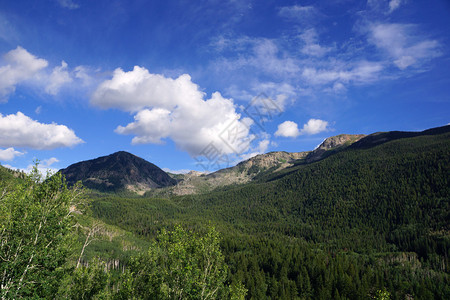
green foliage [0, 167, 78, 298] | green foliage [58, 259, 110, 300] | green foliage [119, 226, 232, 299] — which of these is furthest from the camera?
green foliage [58, 259, 110, 300]

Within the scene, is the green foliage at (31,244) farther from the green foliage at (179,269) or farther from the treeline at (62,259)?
the green foliage at (179,269)

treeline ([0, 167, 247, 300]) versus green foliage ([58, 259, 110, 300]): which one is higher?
treeline ([0, 167, 247, 300])

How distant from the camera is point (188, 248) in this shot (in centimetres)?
2697

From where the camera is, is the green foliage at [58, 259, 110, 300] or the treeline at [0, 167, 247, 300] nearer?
the treeline at [0, 167, 247, 300]

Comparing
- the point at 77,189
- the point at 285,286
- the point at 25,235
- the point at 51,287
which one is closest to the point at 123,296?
the point at 51,287

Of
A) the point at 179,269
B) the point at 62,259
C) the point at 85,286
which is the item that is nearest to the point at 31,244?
the point at 62,259

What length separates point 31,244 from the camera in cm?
2522

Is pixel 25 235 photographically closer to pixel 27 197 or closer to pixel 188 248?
pixel 27 197

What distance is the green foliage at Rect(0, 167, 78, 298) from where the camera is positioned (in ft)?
78.0

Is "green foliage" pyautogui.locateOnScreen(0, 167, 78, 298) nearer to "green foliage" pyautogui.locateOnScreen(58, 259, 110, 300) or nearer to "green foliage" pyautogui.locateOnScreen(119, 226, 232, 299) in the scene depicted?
"green foliage" pyautogui.locateOnScreen(58, 259, 110, 300)

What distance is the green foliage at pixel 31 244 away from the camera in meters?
23.8

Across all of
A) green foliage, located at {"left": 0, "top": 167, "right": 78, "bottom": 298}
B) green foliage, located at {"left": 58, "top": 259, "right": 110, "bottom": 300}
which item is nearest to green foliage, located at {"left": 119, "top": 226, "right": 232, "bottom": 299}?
green foliage, located at {"left": 58, "top": 259, "right": 110, "bottom": 300}

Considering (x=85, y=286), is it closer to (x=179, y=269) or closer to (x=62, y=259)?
(x=62, y=259)

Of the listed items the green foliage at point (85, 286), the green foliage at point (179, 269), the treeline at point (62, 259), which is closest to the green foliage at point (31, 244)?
the treeline at point (62, 259)
